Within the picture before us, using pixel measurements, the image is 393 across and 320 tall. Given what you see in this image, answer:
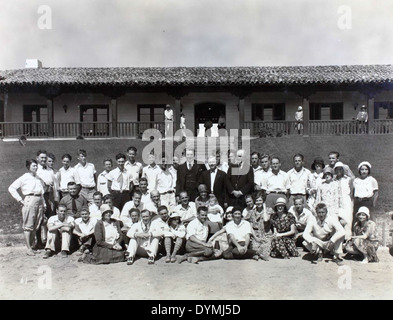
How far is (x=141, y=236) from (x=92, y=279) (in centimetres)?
107

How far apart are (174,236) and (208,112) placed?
41.2 feet

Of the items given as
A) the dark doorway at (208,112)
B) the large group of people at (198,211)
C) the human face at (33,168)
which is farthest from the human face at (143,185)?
the dark doorway at (208,112)

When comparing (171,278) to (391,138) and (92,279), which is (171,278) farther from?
(391,138)

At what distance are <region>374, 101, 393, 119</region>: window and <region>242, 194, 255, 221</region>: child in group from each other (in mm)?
13602

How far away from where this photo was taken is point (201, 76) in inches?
629

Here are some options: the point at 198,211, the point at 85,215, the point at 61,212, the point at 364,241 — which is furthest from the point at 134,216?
the point at 364,241

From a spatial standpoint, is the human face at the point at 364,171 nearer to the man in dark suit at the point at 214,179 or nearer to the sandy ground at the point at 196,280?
the sandy ground at the point at 196,280

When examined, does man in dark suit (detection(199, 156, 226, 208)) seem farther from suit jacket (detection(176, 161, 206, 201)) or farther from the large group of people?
suit jacket (detection(176, 161, 206, 201))

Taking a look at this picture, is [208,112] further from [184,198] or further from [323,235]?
[323,235]

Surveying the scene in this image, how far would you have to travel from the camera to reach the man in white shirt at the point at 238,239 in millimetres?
5719

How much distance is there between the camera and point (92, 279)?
16.0ft

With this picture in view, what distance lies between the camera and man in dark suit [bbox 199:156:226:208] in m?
6.66

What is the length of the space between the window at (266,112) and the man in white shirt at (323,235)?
12.1 m
